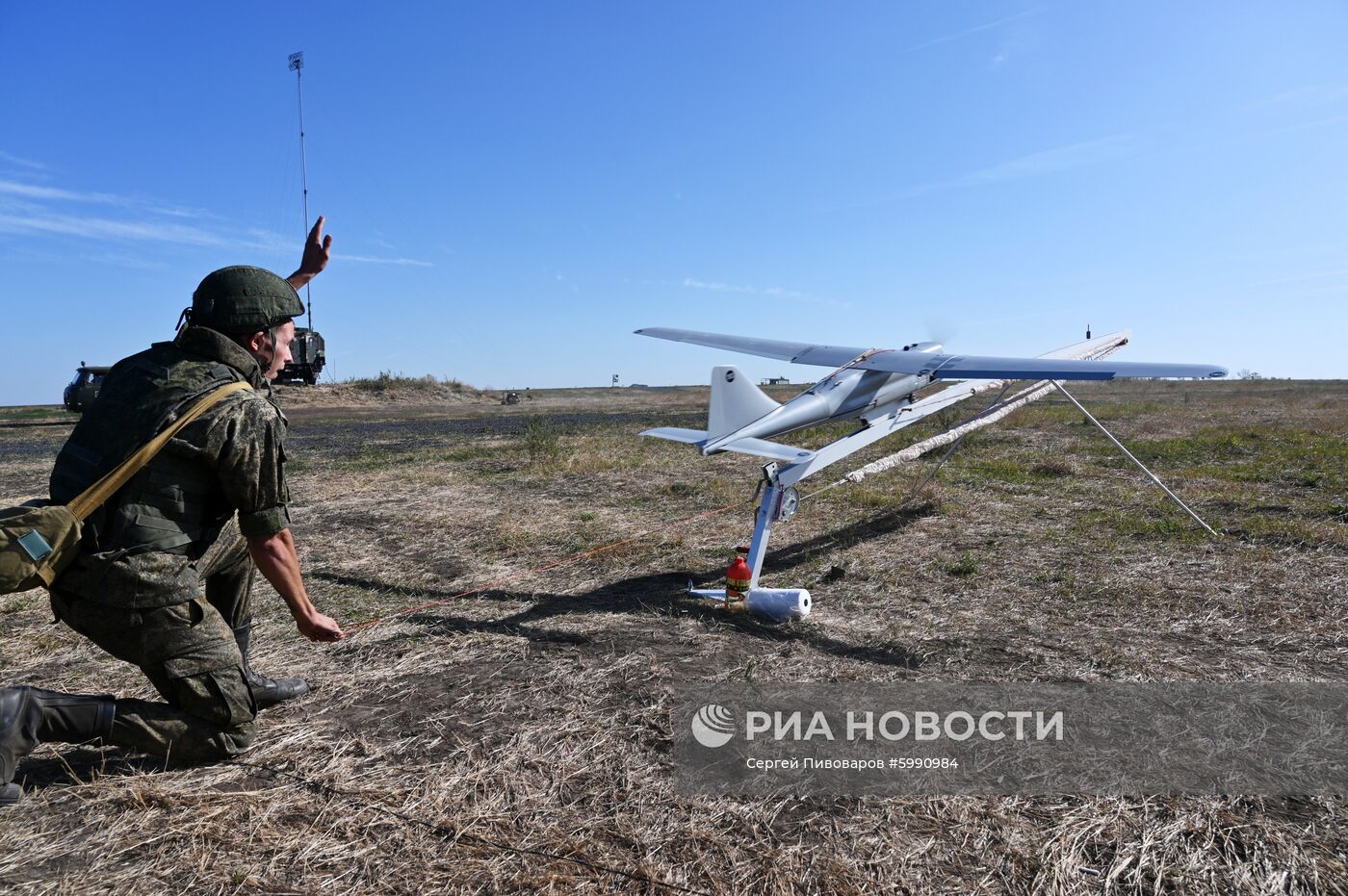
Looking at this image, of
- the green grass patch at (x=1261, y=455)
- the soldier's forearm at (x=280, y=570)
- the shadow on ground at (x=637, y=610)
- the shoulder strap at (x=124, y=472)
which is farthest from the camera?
the green grass patch at (x=1261, y=455)

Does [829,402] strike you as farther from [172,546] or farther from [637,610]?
[172,546]

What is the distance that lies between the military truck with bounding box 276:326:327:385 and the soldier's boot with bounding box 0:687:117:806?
32.7 m

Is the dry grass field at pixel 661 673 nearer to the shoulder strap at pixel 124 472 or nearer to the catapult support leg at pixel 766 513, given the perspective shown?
the catapult support leg at pixel 766 513

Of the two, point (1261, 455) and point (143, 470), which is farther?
point (1261, 455)

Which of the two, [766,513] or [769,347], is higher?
[769,347]

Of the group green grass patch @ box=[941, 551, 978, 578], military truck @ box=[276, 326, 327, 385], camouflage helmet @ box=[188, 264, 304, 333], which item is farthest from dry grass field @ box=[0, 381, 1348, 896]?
military truck @ box=[276, 326, 327, 385]

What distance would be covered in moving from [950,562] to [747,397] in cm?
291

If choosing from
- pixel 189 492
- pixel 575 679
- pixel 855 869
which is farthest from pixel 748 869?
pixel 189 492

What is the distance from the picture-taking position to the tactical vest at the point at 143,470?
12.0 ft

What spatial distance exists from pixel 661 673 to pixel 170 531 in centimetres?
310

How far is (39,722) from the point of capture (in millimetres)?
3619

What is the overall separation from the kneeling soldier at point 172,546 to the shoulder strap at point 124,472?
47 mm

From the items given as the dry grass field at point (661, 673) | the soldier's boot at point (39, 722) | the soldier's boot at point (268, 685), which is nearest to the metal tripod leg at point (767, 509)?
the dry grass field at point (661, 673)

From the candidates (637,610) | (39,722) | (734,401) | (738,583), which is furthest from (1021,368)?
(39,722)
